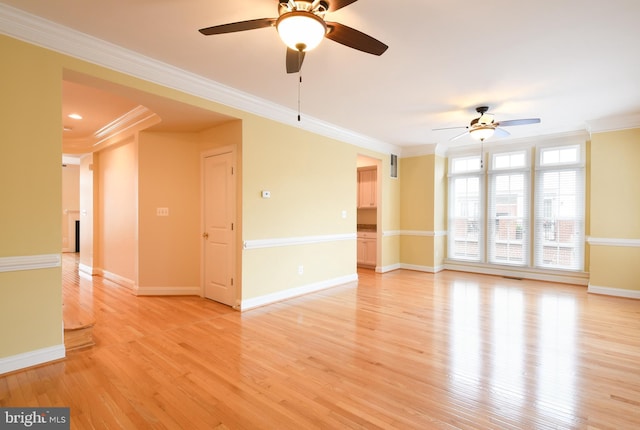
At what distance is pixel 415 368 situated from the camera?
8.85 feet

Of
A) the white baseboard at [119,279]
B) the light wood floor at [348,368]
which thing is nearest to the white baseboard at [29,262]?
the light wood floor at [348,368]

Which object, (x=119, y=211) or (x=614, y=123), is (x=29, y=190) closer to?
(x=119, y=211)

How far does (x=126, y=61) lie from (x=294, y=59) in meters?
1.85

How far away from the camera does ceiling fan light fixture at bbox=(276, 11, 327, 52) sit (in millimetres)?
1961

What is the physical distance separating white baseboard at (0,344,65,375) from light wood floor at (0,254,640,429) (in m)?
0.08

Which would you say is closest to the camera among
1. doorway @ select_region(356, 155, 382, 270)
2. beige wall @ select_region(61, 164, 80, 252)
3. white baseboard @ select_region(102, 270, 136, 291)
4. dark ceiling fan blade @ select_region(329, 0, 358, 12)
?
dark ceiling fan blade @ select_region(329, 0, 358, 12)

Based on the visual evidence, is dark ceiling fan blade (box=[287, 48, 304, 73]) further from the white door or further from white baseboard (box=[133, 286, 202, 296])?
white baseboard (box=[133, 286, 202, 296])

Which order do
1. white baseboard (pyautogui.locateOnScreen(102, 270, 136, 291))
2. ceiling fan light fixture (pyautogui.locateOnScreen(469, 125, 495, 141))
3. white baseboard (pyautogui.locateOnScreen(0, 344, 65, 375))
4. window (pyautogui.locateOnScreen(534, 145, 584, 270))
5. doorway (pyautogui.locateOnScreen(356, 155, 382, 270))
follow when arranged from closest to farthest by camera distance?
white baseboard (pyautogui.locateOnScreen(0, 344, 65, 375)) → ceiling fan light fixture (pyautogui.locateOnScreen(469, 125, 495, 141)) → white baseboard (pyautogui.locateOnScreen(102, 270, 136, 291)) → window (pyautogui.locateOnScreen(534, 145, 584, 270)) → doorway (pyautogui.locateOnScreen(356, 155, 382, 270))

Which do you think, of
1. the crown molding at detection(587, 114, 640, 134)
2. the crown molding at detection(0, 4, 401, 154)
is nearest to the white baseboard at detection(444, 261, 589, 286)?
the crown molding at detection(587, 114, 640, 134)

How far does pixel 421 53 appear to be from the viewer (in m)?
3.06

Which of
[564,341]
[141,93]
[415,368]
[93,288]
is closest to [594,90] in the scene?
[564,341]

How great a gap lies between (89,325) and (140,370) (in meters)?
0.90

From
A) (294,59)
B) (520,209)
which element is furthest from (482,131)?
(294,59)

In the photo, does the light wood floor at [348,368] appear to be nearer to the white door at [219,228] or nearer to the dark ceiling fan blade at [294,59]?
the white door at [219,228]
